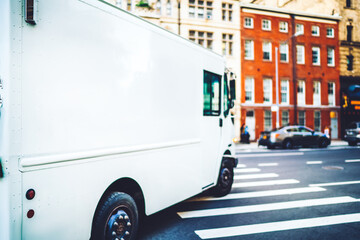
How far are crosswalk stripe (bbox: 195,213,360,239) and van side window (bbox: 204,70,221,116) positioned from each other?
7.48 feet

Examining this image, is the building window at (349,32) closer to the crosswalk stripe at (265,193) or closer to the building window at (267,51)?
the building window at (267,51)

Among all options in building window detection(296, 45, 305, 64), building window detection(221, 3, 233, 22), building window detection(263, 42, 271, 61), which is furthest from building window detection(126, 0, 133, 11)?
building window detection(296, 45, 305, 64)

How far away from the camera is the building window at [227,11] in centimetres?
2803

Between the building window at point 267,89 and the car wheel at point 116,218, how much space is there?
89.8 feet

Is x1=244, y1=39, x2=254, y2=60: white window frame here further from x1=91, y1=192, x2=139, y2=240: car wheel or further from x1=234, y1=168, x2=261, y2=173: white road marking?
x1=91, y1=192, x2=139, y2=240: car wheel

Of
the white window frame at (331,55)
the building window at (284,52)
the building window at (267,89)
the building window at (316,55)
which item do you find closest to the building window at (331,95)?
the white window frame at (331,55)

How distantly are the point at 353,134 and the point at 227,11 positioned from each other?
16822 millimetres

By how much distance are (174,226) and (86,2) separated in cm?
376

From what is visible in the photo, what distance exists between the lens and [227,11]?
28094mm

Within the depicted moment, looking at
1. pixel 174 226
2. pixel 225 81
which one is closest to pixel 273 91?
pixel 225 81

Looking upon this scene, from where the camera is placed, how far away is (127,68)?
362 cm

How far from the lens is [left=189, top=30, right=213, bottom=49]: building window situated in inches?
1063

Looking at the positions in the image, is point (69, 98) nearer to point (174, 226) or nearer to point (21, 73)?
point (21, 73)

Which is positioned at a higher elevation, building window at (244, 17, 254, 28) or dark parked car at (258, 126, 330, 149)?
building window at (244, 17, 254, 28)
